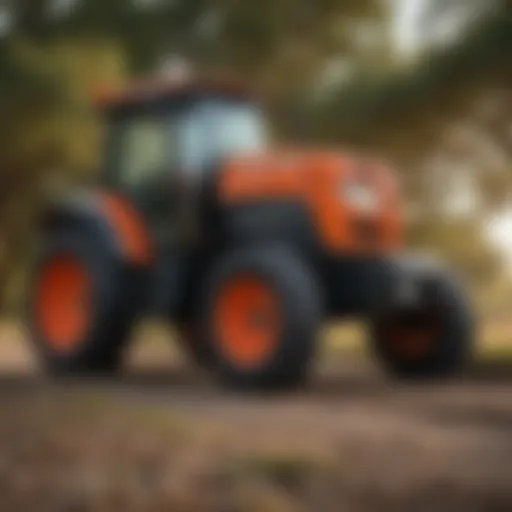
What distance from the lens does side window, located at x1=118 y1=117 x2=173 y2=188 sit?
123cm

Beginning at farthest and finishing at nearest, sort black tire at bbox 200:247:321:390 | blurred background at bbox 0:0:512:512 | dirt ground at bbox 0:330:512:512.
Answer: black tire at bbox 200:247:321:390 < blurred background at bbox 0:0:512:512 < dirt ground at bbox 0:330:512:512

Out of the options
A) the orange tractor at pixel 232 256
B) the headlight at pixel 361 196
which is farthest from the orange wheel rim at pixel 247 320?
the headlight at pixel 361 196

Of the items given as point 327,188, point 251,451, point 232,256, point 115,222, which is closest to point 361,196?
point 327,188

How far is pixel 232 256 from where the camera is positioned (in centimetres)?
122

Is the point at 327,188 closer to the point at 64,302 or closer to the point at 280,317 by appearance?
the point at 280,317

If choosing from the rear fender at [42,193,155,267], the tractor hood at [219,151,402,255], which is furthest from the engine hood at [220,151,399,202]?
the rear fender at [42,193,155,267]

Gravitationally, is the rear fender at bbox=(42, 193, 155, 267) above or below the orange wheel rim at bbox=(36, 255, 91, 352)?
above

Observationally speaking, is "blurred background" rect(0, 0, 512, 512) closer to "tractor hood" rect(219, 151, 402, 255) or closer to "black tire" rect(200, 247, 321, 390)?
"tractor hood" rect(219, 151, 402, 255)

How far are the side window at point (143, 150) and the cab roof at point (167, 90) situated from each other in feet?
0.16

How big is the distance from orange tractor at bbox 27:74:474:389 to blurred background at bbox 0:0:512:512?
30mm

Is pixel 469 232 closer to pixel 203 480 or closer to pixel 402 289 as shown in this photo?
pixel 402 289

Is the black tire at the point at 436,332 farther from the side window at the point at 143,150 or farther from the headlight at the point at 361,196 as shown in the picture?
the side window at the point at 143,150

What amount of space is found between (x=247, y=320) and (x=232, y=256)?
6 cm

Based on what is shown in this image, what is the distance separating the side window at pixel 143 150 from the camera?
1.23 m
